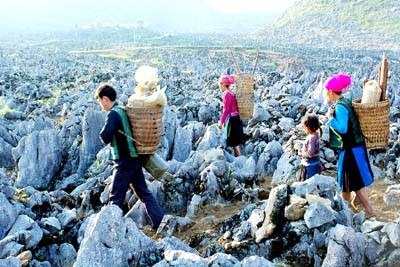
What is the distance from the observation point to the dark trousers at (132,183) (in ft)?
20.7

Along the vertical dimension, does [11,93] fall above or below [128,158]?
below

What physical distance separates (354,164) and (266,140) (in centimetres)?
421

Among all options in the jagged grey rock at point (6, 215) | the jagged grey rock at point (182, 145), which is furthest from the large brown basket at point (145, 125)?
the jagged grey rock at point (182, 145)

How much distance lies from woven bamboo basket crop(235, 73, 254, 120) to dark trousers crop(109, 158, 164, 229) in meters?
4.10

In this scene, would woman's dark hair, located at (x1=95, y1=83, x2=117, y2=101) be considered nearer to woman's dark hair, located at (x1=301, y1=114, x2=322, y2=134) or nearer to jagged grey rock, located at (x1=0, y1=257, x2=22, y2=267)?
jagged grey rock, located at (x1=0, y1=257, x2=22, y2=267)

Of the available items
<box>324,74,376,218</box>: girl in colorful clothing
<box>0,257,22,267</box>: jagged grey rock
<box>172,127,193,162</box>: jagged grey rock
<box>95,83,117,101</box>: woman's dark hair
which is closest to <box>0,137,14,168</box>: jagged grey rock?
<box>172,127,193,162</box>: jagged grey rock

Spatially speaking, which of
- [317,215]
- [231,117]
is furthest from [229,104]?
[317,215]

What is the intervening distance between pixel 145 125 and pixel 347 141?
237cm

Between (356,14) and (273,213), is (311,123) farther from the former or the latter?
(356,14)

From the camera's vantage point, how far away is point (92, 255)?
453cm

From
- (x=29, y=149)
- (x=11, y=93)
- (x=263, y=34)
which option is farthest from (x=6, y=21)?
(x=29, y=149)

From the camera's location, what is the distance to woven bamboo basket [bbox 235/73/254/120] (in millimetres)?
10328

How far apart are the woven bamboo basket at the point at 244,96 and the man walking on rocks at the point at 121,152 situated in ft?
13.5

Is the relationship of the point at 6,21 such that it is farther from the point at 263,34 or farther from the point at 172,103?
the point at 172,103
